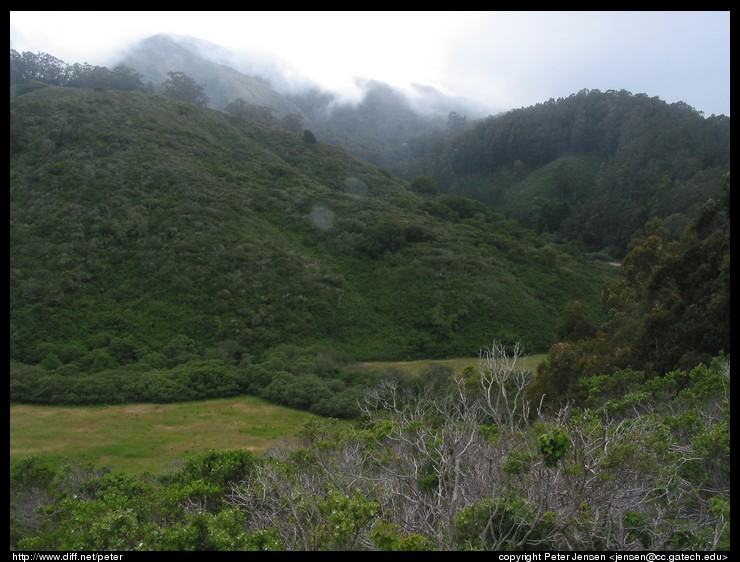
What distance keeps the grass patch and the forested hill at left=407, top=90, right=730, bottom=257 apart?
26.9 m

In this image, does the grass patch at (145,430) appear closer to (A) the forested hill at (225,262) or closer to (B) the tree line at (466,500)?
(A) the forested hill at (225,262)

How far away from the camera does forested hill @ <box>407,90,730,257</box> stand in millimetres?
41787

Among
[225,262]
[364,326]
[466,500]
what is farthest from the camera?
[225,262]

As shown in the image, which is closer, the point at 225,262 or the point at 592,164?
the point at 225,262

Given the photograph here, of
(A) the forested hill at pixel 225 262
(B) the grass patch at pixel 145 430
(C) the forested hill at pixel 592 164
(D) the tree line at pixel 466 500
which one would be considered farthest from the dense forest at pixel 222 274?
(C) the forested hill at pixel 592 164

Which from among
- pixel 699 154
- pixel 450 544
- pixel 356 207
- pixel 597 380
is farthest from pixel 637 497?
pixel 699 154

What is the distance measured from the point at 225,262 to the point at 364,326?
722cm

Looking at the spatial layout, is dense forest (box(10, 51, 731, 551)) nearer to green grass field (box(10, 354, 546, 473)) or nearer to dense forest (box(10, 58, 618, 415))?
dense forest (box(10, 58, 618, 415))

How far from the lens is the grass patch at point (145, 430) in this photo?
41.7ft

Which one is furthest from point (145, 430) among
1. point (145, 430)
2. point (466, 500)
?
point (466, 500)

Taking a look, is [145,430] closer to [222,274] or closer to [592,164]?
[222,274]

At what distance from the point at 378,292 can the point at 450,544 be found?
21.8m

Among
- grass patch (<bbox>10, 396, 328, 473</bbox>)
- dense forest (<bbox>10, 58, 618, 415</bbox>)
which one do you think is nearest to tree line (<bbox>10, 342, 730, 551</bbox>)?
grass patch (<bbox>10, 396, 328, 473</bbox>)

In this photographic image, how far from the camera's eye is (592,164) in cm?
5591
